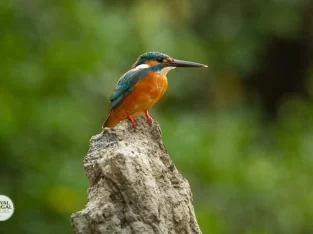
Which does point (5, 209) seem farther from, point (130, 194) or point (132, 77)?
point (130, 194)

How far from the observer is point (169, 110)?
1408cm

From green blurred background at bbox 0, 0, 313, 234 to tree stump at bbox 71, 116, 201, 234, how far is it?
451cm

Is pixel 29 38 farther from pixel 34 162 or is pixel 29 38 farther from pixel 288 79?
pixel 288 79

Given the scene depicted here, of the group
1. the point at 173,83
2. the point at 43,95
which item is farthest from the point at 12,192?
the point at 173,83

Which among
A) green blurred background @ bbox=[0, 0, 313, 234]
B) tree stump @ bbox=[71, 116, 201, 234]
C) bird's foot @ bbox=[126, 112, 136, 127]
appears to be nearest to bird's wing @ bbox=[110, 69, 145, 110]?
bird's foot @ bbox=[126, 112, 136, 127]

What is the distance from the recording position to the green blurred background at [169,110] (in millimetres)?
9453

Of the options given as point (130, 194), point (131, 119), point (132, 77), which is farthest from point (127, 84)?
point (130, 194)

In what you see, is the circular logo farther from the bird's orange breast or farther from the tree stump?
the tree stump

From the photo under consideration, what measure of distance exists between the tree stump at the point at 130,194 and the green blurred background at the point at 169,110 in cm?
451

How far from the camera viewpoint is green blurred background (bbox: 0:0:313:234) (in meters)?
9.45

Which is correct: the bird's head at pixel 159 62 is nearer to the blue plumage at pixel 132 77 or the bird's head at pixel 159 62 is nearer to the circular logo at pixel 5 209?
the blue plumage at pixel 132 77

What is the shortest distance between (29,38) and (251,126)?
5.40 metres

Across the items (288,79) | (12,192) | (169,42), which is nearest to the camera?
(12,192)

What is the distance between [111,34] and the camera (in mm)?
11500
